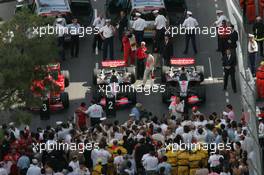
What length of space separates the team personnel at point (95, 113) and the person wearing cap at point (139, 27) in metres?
7.32

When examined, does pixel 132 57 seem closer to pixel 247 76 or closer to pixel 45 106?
pixel 45 106

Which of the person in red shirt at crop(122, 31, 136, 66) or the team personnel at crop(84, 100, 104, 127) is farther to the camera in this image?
the person in red shirt at crop(122, 31, 136, 66)

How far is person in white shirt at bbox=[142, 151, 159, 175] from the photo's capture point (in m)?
38.5

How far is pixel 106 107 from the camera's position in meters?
45.8

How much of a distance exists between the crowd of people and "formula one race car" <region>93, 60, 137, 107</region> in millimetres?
4314

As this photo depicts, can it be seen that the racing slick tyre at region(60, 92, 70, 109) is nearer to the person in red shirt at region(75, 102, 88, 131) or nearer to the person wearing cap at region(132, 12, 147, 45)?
the person in red shirt at region(75, 102, 88, 131)

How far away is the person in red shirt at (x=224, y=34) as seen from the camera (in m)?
49.2

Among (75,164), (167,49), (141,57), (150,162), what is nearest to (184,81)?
(141,57)

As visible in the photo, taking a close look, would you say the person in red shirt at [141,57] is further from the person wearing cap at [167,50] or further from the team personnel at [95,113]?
the team personnel at [95,113]

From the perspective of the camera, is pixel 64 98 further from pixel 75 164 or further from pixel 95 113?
pixel 75 164

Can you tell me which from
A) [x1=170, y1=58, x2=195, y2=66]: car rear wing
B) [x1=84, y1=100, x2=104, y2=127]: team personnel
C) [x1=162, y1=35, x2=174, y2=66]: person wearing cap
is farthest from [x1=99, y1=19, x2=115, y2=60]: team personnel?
[x1=84, y1=100, x2=104, y2=127]: team personnel

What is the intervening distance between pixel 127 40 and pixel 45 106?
5583mm

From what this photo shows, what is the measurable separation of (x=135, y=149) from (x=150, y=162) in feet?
3.07

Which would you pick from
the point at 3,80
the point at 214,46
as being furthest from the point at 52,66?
the point at 214,46
